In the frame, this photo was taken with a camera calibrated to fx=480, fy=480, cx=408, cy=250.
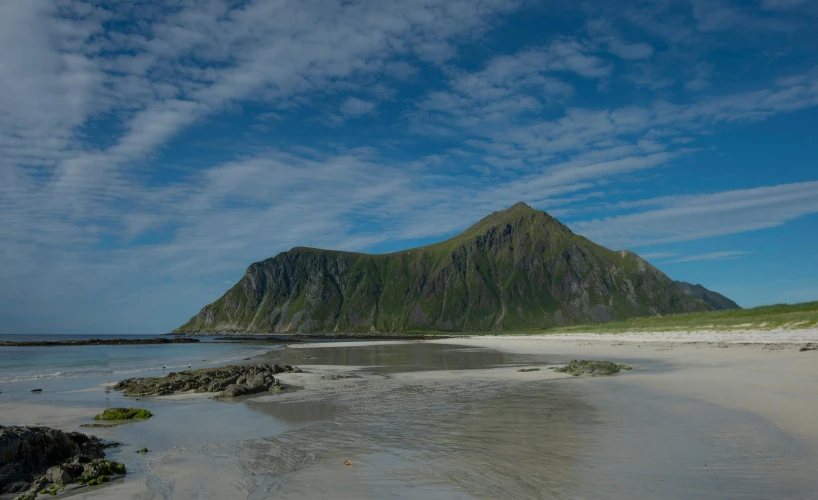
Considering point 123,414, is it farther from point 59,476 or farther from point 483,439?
point 483,439

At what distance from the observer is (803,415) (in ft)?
41.3

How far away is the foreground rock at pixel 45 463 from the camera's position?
9.48 m

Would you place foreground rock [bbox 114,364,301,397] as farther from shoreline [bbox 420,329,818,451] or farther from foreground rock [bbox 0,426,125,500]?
shoreline [bbox 420,329,818,451]

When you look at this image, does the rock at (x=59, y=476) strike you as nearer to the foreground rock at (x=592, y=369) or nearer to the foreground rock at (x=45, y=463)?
the foreground rock at (x=45, y=463)

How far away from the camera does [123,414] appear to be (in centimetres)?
1703

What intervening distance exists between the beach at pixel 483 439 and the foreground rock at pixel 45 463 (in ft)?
2.11

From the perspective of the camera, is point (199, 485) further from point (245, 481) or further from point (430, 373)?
point (430, 373)

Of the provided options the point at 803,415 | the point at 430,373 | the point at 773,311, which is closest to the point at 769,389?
the point at 803,415

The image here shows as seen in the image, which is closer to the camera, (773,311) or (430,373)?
(430,373)

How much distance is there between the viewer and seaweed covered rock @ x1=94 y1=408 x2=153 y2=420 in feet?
55.5

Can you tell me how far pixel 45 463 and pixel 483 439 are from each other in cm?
996

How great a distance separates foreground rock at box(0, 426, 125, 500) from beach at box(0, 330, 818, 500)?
0.64 meters

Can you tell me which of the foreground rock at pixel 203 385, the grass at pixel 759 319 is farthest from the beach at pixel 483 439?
the grass at pixel 759 319

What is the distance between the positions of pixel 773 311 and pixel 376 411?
62508 millimetres
